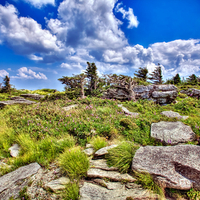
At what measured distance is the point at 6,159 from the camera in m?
5.94

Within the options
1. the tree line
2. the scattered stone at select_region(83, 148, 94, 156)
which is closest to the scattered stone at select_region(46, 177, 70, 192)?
the scattered stone at select_region(83, 148, 94, 156)

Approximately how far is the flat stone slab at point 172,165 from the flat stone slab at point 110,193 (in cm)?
49

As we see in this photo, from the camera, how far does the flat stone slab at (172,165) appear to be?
3.26 m

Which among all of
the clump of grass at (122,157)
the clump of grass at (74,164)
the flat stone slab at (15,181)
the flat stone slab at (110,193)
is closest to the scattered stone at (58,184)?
the clump of grass at (74,164)

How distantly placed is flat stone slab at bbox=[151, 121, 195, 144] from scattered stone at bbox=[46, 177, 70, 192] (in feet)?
13.6

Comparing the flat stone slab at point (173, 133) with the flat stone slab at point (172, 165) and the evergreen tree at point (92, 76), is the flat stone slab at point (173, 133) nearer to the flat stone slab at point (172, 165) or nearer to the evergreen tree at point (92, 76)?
the flat stone slab at point (172, 165)

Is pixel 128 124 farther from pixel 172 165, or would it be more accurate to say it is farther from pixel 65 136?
pixel 172 165

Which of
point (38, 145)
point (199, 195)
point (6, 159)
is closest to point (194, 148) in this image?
point (199, 195)

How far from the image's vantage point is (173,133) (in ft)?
19.1

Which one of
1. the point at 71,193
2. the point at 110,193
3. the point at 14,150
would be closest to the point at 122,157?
the point at 110,193

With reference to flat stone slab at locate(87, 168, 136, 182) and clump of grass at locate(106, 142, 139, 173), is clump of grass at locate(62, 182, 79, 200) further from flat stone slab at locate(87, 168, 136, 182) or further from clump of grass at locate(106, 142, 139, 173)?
clump of grass at locate(106, 142, 139, 173)

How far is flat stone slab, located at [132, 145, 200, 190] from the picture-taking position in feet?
10.7

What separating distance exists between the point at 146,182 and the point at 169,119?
17.1 ft

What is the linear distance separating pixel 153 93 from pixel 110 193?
13.5m
